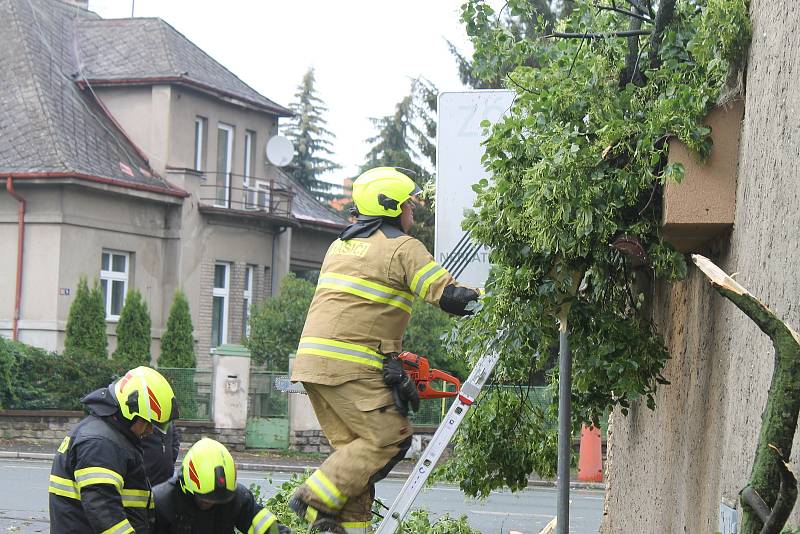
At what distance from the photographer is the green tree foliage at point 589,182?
173 inches

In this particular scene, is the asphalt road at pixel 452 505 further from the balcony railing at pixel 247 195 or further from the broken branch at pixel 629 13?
the balcony railing at pixel 247 195

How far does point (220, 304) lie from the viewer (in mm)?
30078

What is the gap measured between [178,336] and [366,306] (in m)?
22.2

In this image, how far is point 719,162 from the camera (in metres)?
4.27

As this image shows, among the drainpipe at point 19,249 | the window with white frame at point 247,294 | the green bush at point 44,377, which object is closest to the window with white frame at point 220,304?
the window with white frame at point 247,294

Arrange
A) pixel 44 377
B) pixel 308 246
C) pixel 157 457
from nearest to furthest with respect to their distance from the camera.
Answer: pixel 157 457
pixel 44 377
pixel 308 246

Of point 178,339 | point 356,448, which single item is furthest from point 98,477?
point 178,339

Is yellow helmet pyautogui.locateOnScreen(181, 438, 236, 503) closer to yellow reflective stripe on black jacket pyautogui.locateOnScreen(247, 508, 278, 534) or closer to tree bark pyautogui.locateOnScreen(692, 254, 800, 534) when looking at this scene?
yellow reflective stripe on black jacket pyautogui.locateOnScreen(247, 508, 278, 534)

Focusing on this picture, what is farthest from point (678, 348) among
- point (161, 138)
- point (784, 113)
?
point (161, 138)

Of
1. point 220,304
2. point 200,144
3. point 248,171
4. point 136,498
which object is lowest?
point 136,498

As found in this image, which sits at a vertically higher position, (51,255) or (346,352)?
(51,255)

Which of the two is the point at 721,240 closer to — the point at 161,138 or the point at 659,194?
the point at 659,194

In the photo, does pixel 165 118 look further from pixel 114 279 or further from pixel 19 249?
pixel 19 249

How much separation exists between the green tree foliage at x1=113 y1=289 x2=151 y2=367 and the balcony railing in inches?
141
